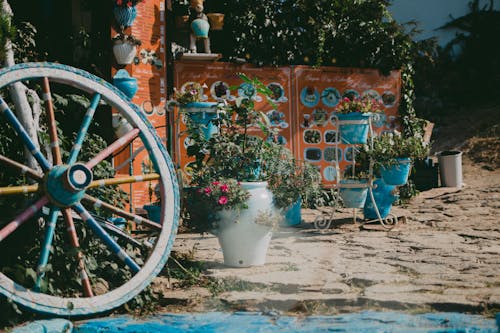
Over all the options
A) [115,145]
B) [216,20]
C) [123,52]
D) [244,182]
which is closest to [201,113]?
[244,182]

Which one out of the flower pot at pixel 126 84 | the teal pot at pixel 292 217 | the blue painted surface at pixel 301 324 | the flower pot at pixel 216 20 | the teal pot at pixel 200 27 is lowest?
the blue painted surface at pixel 301 324

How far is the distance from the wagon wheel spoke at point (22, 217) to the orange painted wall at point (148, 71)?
431cm

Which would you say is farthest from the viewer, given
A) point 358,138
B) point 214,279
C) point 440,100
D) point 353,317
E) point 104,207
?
point 440,100

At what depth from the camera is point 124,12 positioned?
25.5 ft

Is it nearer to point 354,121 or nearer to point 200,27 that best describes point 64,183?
point 354,121

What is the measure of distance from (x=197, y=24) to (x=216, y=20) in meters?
0.55

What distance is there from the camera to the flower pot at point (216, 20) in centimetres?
889

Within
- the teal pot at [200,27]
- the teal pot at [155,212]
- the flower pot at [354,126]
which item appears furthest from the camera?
the teal pot at [200,27]

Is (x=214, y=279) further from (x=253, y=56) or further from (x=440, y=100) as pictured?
(x=440, y=100)

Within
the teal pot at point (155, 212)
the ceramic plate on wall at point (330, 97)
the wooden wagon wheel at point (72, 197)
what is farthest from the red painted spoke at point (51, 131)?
the ceramic plate on wall at point (330, 97)

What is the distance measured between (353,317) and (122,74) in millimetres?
4244

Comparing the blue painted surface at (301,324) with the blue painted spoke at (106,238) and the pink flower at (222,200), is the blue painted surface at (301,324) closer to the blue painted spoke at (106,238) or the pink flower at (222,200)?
the blue painted spoke at (106,238)

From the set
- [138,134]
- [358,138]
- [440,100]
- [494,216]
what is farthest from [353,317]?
[440,100]

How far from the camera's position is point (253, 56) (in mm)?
9195
